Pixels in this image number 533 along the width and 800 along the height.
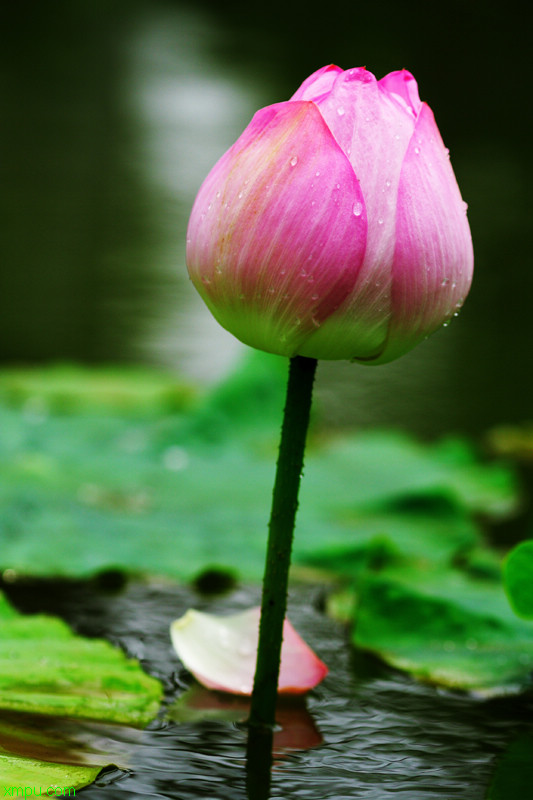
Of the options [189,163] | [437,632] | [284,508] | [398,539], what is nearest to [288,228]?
[284,508]

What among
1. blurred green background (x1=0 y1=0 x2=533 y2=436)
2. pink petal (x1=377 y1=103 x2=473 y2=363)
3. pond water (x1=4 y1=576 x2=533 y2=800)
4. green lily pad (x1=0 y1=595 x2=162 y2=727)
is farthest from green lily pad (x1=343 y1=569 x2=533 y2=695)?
blurred green background (x1=0 y1=0 x2=533 y2=436)

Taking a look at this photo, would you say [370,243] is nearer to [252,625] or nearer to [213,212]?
[213,212]

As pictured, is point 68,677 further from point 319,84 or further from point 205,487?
point 205,487

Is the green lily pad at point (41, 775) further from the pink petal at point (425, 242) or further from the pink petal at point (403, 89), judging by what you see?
the pink petal at point (403, 89)

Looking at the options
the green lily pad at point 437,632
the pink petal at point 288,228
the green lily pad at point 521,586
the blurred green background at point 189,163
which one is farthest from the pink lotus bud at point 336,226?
the blurred green background at point 189,163

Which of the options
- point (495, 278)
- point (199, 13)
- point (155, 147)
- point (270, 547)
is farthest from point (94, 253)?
point (199, 13)
